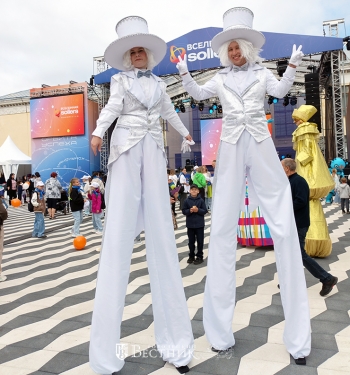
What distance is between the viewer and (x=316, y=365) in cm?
232

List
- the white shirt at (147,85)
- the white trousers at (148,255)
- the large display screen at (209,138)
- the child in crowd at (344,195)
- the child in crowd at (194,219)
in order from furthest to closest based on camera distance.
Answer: the large display screen at (209,138)
the child in crowd at (344,195)
the child in crowd at (194,219)
the white shirt at (147,85)
the white trousers at (148,255)

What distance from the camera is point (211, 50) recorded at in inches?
553

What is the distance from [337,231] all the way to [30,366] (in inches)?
257

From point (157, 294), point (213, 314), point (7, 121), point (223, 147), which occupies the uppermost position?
point (7, 121)

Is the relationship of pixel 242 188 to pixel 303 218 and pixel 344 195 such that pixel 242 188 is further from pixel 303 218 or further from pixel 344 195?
pixel 344 195

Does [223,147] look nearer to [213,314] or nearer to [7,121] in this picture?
[213,314]

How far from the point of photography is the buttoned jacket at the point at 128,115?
235cm

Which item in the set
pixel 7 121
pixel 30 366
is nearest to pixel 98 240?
pixel 30 366

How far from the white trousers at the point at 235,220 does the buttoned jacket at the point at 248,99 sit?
2.4 inches

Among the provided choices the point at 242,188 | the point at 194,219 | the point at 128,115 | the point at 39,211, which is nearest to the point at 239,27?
the point at 128,115

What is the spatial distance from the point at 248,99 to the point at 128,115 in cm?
83

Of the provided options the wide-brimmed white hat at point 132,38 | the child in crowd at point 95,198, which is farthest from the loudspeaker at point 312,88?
the wide-brimmed white hat at point 132,38

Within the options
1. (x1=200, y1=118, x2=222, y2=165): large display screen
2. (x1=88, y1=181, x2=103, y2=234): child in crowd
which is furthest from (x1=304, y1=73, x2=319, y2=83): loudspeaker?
(x1=88, y1=181, x2=103, y2=234): child in crowd

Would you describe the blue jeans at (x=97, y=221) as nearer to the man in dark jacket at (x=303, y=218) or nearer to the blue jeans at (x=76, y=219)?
the blue jeans at (x=76, y=219)
